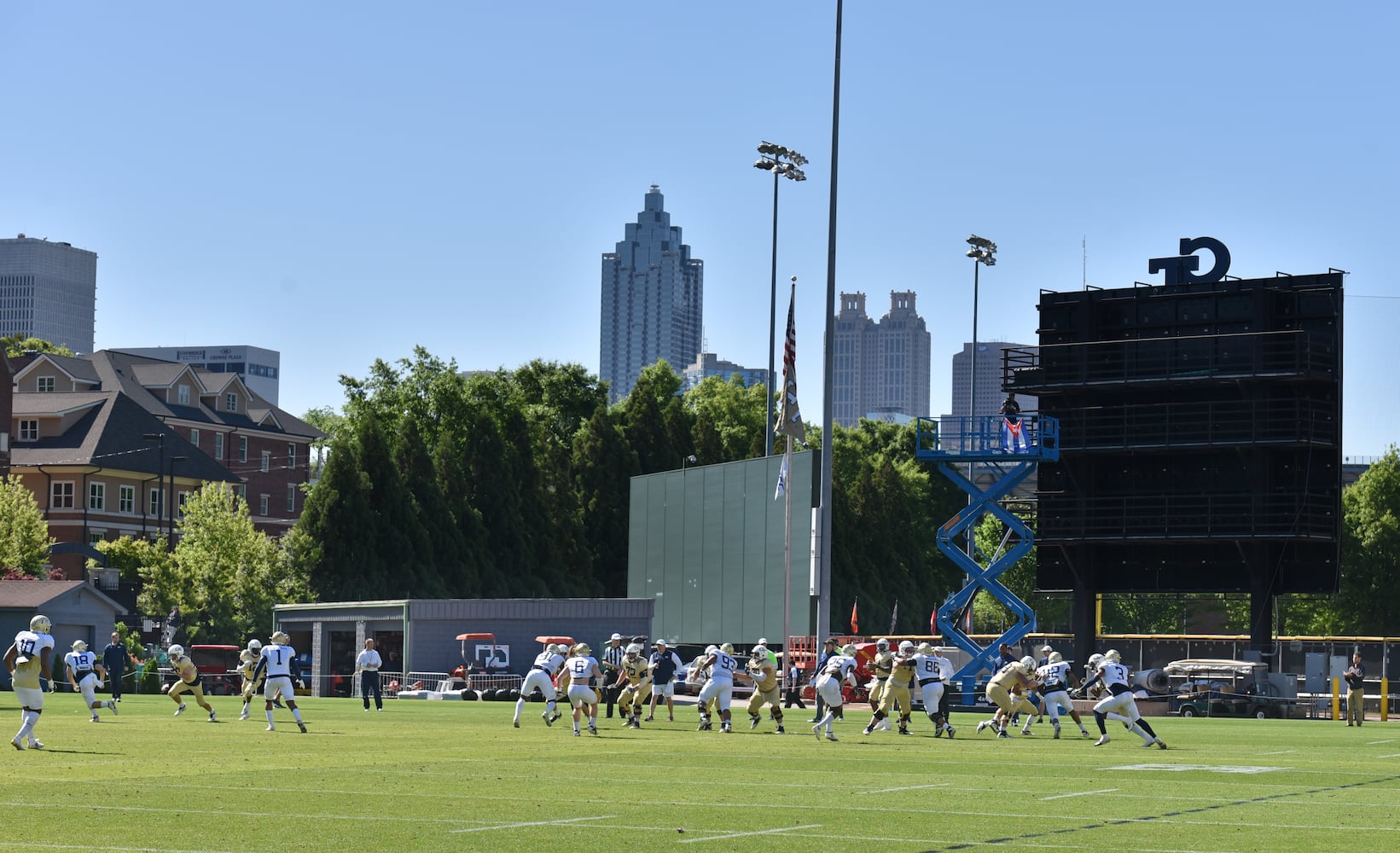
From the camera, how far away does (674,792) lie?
64.5 ft

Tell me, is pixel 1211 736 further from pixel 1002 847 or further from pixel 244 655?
pixel 1002 847

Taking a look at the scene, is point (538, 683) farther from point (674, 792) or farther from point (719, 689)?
point (674, 792)

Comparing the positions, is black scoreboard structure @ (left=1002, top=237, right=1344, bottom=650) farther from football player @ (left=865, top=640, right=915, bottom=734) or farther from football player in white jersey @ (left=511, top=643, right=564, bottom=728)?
football player in white jersey @ (left=511, top=643, right=564, bottom=728)

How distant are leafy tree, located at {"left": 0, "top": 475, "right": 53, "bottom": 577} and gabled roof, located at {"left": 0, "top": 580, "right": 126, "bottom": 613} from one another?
13.1 m

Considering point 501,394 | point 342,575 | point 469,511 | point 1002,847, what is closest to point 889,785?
point 1002,847

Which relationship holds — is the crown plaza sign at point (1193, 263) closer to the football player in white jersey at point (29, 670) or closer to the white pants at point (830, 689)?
the white pants at point (830, 689)

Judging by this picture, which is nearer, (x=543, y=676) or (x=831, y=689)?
(x=831, y=689)

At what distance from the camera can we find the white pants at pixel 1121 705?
29391 mm

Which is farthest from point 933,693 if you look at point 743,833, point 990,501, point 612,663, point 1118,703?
point 990,501

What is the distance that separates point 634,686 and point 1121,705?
10.6 meters

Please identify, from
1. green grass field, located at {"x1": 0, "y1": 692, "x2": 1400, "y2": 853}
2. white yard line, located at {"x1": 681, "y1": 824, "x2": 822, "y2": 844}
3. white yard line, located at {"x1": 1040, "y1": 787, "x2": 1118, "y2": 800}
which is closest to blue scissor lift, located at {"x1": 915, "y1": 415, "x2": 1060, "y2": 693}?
green grass field, located at {"x1": 0, "y1": 692, "x2": 1400, "y2": 853}

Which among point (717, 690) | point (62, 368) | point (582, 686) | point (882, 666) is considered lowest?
point (717, 690)

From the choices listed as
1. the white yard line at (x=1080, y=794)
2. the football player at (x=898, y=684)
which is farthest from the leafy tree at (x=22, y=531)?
the white yard line at (x=1080, y=794)

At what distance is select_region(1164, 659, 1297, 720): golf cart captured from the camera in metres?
51.0
